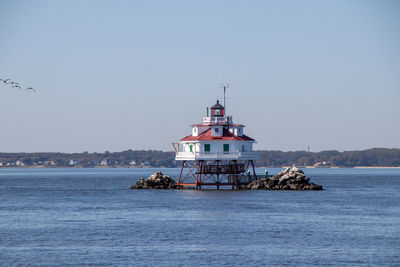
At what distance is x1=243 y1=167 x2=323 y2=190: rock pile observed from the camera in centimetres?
8025

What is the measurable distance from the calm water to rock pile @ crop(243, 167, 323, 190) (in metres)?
9.87

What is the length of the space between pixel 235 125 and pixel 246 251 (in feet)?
132

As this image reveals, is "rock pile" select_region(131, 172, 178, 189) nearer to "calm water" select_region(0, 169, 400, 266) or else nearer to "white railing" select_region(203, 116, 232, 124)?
"white railing" select_region(203, 116, 232, 124)

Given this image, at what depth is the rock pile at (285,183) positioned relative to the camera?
80250 millimetres

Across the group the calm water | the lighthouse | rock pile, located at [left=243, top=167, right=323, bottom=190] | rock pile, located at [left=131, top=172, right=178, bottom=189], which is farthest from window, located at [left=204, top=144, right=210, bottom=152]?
rock pile, located at [left=131, top=172, right=178, bottom=189]

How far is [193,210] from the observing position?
58.2m

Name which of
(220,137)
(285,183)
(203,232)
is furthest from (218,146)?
(203,232)

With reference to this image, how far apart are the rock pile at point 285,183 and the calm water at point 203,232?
9.87 m

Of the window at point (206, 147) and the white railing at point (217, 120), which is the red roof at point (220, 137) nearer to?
the window at point (206, 147)

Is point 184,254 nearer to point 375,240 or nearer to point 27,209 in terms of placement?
point 375,240

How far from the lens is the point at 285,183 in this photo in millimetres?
81188

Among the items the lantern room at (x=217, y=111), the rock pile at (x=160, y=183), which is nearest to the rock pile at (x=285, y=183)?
the rock pile at (x=160, y=183)

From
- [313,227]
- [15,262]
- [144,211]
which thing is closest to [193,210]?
[144,211]

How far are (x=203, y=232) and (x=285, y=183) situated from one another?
37835mm
